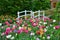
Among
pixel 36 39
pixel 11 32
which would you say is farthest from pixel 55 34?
pixel 11 32

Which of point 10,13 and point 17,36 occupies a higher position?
point 17,36

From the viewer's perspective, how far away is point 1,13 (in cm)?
1473

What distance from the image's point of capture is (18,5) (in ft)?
49.7

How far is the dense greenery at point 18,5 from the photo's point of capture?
14.6 metres

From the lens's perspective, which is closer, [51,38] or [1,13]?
[51,38]

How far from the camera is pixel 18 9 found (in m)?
14.8

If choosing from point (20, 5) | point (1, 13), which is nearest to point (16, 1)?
point (20, 5)

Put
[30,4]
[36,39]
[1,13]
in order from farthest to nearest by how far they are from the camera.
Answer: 1. [30,4]
2. [1,13]
3. [36,39]

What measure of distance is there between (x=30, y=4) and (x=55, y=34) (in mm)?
11053

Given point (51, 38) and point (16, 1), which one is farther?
point (16, 1)

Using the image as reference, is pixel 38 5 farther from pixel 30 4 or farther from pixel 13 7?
pixel 13 7

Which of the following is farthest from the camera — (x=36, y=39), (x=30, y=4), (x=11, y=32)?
(x=30, y=4)

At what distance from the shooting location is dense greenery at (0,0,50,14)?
14.6 metres

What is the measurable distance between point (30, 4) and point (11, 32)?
11.2 meters
